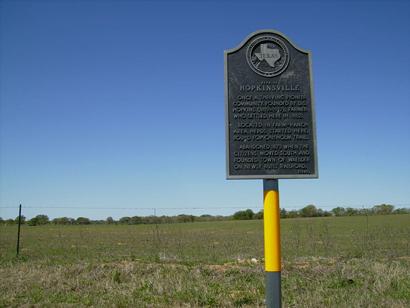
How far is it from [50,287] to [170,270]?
8.70 feet

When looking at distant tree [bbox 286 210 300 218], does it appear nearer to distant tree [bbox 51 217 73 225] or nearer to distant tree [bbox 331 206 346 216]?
distant tree [bbox 331 206 346 216]

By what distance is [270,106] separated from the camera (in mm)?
6766

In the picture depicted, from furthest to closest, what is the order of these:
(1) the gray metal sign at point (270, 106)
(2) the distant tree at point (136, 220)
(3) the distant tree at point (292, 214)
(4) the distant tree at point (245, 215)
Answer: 1. (4) the distant tree at point (245, 215)
2. (3) the distant tree at point (292, 214)
3. (2) the distant tree at point (136, 220)
4. (1) the gray metal sign at point (270, 106)

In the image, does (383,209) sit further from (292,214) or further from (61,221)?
(61,221)

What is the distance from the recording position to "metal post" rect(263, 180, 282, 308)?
6258mm

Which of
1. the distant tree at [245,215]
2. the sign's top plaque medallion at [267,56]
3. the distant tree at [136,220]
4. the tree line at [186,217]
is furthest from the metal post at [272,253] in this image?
the distant tree at [245,215]

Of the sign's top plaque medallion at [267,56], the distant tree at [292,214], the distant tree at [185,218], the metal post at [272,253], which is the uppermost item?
the sign's top plaque medallion at [267,56]

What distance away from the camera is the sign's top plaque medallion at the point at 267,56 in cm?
676

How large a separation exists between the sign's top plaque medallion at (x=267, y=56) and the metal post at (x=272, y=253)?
73.9 inches

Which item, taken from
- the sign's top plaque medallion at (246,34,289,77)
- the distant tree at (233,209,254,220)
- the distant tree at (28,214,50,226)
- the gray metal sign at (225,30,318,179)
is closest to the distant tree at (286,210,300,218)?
the distant tree at (233,209,254,220)

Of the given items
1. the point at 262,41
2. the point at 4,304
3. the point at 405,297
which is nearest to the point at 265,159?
the point at 262,41

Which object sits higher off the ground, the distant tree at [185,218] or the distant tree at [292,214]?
the distant tree at [292,214]

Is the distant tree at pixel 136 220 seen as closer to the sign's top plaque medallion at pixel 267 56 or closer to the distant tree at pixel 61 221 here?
the distant tree at pixel 61 221

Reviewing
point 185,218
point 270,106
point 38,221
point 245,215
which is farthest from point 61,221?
point 270,106
